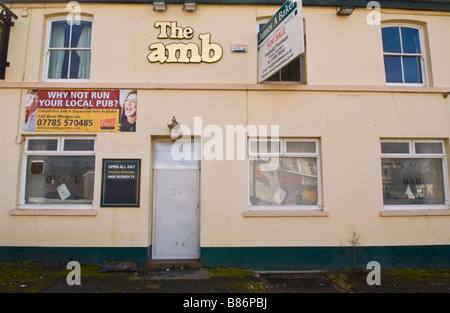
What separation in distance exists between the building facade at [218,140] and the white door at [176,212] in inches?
1.3

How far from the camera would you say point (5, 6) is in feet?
21.3

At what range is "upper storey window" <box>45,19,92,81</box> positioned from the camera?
696 centimetres

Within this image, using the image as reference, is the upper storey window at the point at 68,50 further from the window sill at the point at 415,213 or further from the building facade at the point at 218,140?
the window sill at the point at 415,213

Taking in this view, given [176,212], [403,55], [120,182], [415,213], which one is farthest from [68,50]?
[415,213]

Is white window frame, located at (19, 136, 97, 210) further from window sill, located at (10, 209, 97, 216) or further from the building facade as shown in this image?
window sill, located at (10, 209, 97, 216)

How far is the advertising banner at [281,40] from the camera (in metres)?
5.34

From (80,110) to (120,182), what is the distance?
1.98 metres

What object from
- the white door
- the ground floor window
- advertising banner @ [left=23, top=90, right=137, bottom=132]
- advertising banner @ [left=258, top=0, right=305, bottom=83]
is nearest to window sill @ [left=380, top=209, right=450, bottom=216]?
the ground floor window

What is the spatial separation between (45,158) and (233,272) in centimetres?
516

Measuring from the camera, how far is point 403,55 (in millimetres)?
7145

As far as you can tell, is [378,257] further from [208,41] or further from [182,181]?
[208,41]

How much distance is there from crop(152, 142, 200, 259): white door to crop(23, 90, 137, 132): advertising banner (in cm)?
119
